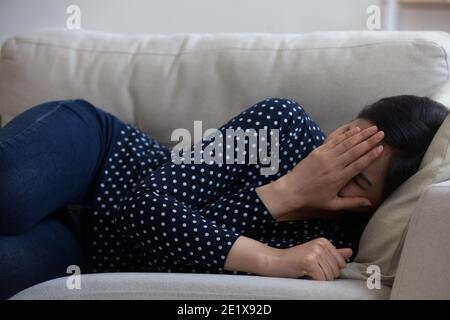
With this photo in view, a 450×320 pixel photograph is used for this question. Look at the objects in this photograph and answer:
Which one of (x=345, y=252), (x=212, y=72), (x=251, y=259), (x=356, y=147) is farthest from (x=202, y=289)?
(x=212, y=72)

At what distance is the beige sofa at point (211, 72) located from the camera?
1484 millimetres

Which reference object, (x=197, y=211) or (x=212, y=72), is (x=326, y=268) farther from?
(x=212, y=72)

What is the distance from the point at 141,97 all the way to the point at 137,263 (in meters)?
0.41

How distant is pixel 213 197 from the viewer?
1388 mm

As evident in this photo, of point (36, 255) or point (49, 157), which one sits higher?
point (49, 157)

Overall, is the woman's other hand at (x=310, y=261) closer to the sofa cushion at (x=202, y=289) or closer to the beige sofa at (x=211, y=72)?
the sofa cushion at (x=202, y=289)

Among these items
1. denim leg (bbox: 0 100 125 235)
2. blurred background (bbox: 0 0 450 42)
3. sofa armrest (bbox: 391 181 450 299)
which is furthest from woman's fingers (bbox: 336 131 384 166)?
blurred background (bbox: 0 0 450 42)

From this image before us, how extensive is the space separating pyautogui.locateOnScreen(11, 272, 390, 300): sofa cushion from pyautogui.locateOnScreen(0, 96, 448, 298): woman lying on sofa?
0.27ft

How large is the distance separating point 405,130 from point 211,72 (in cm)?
51

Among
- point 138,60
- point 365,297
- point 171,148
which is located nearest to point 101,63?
point 138,60

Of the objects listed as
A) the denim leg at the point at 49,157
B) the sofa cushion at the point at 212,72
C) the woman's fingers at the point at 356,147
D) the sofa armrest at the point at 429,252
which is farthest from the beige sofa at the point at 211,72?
the sofa armrest at the point at 429,252

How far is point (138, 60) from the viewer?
166cm

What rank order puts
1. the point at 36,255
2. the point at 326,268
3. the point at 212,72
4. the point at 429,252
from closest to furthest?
the point at 429,252
the point at 326,268
the point at 36,255
the point at 212,72
